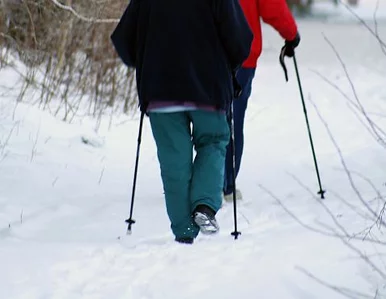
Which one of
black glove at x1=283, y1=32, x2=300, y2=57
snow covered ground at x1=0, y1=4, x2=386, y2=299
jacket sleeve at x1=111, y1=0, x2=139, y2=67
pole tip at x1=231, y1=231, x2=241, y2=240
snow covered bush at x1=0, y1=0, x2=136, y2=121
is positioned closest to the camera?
snow covered ground at x1=0, y1=4, x2=386, y2=299

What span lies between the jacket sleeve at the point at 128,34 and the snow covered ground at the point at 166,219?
1.06 meters

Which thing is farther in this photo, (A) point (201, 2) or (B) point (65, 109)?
(B) point (65, 109)

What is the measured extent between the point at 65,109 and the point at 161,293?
14.5ft

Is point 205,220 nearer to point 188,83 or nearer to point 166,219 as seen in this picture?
point 188,83

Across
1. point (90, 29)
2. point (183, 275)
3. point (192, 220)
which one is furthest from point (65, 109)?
point (183, 275)

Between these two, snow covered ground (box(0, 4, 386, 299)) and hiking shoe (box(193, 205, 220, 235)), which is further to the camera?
hiking shoe (box(193, 205, 220, 235))

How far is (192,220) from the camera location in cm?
466

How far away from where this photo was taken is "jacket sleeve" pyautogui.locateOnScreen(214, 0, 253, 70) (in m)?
4.32

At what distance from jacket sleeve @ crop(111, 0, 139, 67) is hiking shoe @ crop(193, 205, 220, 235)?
910 millimetres

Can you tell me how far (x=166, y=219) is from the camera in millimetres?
5395

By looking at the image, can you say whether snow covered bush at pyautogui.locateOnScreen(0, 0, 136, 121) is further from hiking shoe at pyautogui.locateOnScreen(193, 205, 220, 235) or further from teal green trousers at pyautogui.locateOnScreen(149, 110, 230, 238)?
hiking shoe at pyautogui.locateOnScreen(193, 205, 220, 235)

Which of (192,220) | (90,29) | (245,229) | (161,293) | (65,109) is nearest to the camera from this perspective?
(161,293)

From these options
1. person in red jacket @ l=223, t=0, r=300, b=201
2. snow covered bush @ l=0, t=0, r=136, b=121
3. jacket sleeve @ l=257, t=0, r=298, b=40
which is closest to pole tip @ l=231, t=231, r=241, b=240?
person in red jacket @ l=223, t=0, r=300, b=201

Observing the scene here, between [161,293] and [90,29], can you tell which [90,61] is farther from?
[161,293]
